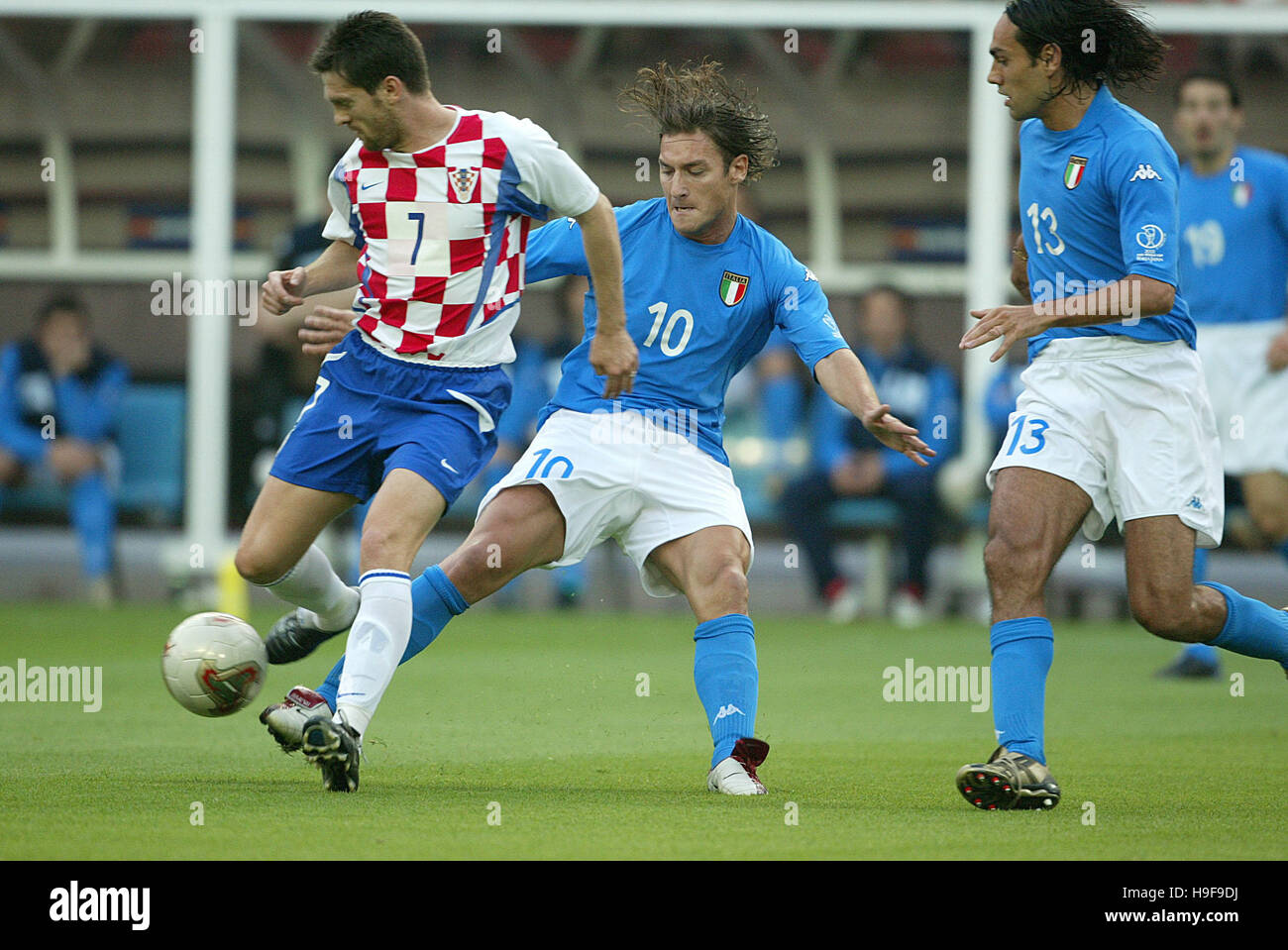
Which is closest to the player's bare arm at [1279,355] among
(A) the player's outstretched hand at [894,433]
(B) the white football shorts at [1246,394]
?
(B) the white football shorts at [1246,394]

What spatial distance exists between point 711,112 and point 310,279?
1.34 metres

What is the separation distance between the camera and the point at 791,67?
1478 centimetres

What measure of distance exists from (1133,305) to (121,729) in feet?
12.6

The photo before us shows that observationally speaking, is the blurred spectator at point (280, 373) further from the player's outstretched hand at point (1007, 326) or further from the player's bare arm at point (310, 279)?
the player's outstretched hand at point (1007, 326)

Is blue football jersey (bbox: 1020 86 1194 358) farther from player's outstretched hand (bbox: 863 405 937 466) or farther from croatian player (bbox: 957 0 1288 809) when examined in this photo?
player's outstretched hand (bbox: 863 405 937 466)

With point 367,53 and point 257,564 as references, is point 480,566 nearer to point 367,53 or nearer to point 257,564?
point 257,564

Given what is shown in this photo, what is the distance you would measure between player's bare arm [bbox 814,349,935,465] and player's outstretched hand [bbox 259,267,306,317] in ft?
5.22

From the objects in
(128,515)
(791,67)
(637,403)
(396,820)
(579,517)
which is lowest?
(396,820)

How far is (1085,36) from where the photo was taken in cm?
498

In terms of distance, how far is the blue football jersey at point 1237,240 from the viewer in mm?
8469

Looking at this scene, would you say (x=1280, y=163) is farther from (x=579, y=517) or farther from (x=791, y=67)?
(x=791, y=67)

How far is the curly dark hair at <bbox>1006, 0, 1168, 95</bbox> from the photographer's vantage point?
4.98 meters

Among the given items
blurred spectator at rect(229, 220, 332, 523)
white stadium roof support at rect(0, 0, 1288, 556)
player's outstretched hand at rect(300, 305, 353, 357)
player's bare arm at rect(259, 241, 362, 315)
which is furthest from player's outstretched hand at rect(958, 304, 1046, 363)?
white stadium roof support at rect(0, 0, 1288, 556)

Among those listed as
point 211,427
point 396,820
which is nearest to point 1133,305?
point 396,820
